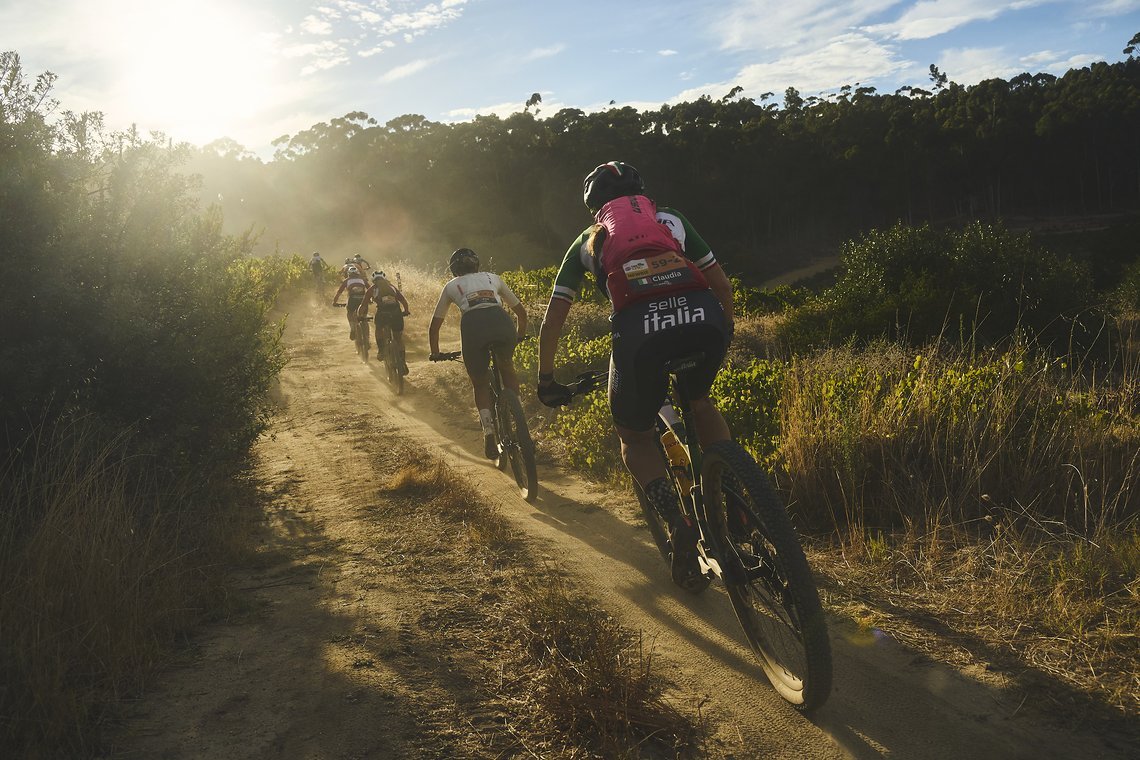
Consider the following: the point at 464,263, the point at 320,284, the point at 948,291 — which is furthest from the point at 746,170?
the point at 464,263

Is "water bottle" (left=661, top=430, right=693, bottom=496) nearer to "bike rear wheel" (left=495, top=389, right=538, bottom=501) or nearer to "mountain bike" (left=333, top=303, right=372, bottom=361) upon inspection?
"bike rear wheel" (left=495, top=389, right=538, bottom=501)

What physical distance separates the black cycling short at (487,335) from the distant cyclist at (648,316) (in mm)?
3152

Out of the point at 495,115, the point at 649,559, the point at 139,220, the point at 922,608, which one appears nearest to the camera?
the point at 922,608

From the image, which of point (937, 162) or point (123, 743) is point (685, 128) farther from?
point (123, 743)

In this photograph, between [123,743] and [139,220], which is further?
[139,220]

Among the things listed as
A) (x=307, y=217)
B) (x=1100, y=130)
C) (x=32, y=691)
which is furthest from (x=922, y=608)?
(x=1100, y=130)

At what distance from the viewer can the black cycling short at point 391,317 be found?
12.6 meters

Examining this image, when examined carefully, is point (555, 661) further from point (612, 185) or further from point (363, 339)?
point (363, 339)

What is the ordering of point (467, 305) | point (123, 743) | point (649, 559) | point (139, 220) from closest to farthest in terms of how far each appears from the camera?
point (123, 743) < point (649, 559) < point (139, 220) < point (467, 305)

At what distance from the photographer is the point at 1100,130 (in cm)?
6738

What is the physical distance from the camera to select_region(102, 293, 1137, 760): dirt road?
2.97 metres

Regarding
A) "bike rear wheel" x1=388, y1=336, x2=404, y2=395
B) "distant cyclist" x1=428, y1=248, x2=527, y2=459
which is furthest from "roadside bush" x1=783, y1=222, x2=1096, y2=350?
"distant cyclist" x1=428, y1=248, x2=527, y2=459

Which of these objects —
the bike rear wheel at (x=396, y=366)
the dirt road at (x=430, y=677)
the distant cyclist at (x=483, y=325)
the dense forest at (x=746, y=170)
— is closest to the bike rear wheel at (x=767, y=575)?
the dirt road at (x=430, y=677)

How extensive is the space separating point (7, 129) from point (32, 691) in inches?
161
